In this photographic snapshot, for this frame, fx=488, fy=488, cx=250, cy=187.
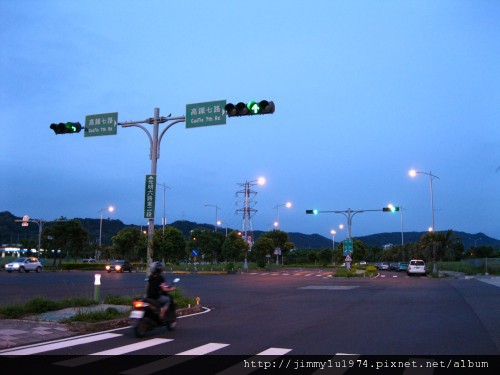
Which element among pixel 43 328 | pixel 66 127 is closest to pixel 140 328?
pixel 43 328

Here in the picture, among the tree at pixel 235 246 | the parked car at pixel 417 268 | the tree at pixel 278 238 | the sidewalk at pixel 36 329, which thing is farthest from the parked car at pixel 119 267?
the sidewalk at pixel 36 329

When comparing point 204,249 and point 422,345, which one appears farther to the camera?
point 204,249

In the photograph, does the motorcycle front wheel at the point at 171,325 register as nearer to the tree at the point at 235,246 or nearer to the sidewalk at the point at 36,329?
the sidewalk at the point at 36,329

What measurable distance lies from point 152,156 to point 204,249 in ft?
214

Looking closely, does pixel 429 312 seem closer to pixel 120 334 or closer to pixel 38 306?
pixel 120 334

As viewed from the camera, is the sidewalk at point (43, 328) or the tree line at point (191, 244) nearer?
the sidewalk at point (43, 328)

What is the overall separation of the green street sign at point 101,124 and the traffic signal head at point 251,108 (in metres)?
4.64

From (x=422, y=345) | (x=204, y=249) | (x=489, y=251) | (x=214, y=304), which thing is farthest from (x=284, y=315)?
(x=489, y=251)

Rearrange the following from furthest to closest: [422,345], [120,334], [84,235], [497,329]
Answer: [84,235] → [497,329] → [120,334] → [422,345]

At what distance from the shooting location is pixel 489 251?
9769 centimetres

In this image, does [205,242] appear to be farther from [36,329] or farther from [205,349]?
[205,349]

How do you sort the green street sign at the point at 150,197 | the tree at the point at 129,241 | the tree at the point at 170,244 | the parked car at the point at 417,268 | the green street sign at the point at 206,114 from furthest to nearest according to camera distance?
the tree at the point at 129,241 < the tree at the point at 170,244 < the parked car at the point at 417,268 < the green street sign at the point at 150,197 < the green street sign at the point at 206,114

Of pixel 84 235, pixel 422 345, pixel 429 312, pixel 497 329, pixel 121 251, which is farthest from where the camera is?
pixel 121 251

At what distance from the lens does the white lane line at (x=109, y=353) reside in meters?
7.80
